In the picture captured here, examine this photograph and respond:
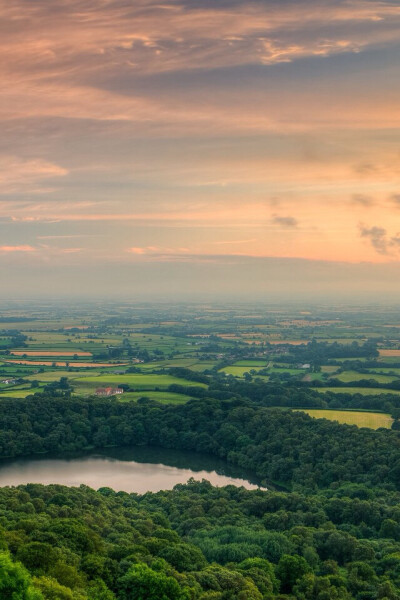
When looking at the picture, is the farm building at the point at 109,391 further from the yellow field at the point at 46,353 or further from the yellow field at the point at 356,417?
the yellow field at the point at 46,353

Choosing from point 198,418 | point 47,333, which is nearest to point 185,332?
point 47,333

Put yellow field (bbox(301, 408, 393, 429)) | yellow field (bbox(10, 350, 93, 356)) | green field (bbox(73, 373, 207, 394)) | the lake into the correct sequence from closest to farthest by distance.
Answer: the lake, yellow field (bbox(301, 408, 393, 429)), green field (bbox(73, 373, 207, 394)), yellow field (bbox(10, 350, 93, 356))

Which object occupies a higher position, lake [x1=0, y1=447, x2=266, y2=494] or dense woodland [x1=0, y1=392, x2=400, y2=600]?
dense woodland [x1=0, y1=392, x2=400, y2=600]

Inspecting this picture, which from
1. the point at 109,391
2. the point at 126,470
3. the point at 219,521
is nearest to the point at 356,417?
the point at 126,470

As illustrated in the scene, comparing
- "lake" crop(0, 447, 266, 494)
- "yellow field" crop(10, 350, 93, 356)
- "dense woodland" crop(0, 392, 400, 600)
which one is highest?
"yellow field" crop(10, 350, 93, 356)

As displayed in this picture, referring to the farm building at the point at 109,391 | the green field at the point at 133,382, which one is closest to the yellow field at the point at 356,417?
the green field at the point at 133,382

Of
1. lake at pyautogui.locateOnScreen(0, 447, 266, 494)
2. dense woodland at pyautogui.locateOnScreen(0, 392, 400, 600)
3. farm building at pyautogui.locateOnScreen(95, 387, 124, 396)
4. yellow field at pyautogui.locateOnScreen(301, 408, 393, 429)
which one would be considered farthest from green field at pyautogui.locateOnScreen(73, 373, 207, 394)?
yellow field at pyautogui.locateOnScreen(301, 408, 393, 429)

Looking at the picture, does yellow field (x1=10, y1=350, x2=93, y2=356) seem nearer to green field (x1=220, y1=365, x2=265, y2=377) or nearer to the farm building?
green field (x1=220, y1=365, x2=265, y2=377)
